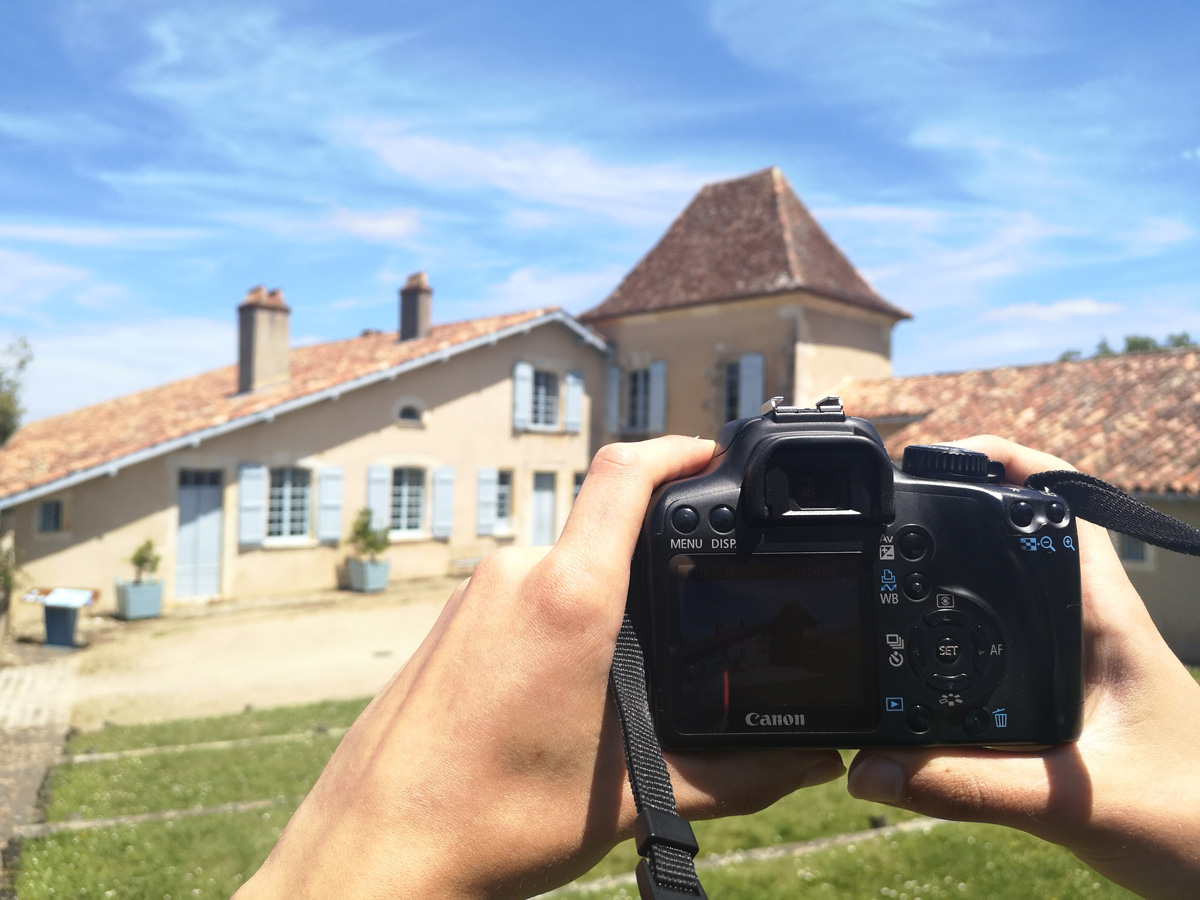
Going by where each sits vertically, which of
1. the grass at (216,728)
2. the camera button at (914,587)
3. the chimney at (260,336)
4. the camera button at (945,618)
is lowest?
the grass at (216,728)

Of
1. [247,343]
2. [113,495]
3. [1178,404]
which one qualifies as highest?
[247,343]

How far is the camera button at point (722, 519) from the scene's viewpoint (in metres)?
1.44

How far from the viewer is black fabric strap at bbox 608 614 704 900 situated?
3.43 ft

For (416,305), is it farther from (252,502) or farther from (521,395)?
(252,502)

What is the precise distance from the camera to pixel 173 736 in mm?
7863

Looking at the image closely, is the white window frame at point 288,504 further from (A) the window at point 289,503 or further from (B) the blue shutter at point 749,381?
(B) the blue shutter at point 749,381

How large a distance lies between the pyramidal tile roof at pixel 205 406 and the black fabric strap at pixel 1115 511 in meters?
14.7

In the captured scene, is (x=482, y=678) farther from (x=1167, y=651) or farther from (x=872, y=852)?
(x=872, y=852)

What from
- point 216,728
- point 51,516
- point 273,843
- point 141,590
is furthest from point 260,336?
point 273,843

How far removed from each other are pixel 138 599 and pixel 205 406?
480 cm

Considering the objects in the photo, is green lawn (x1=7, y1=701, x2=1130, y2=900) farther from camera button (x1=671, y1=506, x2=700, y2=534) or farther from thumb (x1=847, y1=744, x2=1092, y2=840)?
camera button (x1=671, y1=506, x2=700, y2=534)

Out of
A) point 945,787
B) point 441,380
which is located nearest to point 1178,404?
point 441,380

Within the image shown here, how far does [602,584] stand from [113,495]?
599 inches

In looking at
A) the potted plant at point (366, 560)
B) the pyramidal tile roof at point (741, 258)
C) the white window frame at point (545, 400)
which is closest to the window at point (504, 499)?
the white window frame at point (545, 400)
